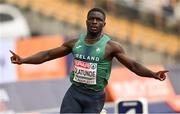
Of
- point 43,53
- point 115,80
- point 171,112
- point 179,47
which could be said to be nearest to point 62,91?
point 115,80

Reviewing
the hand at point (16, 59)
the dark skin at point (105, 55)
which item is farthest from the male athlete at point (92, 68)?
the hand at point (16, 59)

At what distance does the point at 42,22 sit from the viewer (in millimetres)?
23859

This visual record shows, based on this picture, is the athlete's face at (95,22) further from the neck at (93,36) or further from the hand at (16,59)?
the hand at (16,59)

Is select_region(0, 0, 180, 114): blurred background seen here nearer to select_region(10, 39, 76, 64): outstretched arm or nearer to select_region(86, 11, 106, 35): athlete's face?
select_region(10, 39, 76, 64): outstretched arm

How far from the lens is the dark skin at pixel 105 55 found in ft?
27.1

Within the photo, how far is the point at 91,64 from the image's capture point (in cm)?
835

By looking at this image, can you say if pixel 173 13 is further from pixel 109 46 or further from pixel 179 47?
pixel 109 46

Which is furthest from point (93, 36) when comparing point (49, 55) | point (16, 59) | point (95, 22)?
point (16, 59)

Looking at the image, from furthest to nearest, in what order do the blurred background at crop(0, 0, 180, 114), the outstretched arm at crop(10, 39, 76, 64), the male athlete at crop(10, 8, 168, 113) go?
the blurred background at crop(0, 0, 180, 114) → the outstretched arm at crop(10, 39, 76, 64) → the male athlete at crop(10, 8, 168, 113)

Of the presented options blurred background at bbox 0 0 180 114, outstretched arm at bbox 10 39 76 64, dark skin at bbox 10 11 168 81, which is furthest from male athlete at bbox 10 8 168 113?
blurred background at bbox 0 0 180 114

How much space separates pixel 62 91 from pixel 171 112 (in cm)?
284

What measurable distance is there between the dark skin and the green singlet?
54 millimetres

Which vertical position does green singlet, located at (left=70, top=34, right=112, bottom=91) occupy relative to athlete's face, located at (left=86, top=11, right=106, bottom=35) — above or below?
below

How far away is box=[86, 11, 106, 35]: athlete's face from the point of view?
825 centimetres
